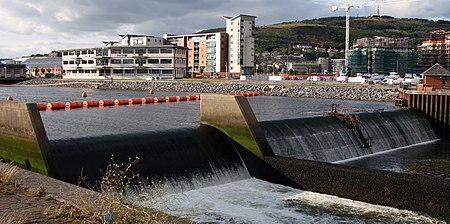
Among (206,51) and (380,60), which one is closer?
(206,51)

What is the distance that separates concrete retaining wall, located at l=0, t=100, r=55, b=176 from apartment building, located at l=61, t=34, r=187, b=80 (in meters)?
117

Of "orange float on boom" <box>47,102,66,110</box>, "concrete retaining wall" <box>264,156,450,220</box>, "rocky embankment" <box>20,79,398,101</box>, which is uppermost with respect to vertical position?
"rocky embankment" <box>20,79,398,101</box>

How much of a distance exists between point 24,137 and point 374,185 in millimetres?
15047

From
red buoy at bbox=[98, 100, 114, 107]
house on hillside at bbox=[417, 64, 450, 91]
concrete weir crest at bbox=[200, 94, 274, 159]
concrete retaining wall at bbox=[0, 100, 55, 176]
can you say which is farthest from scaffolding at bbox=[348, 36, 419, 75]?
concrete retaining wall at bbox=[0, 100, 55, 176]

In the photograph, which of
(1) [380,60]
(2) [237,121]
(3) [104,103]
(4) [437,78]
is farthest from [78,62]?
(2) [237,121]

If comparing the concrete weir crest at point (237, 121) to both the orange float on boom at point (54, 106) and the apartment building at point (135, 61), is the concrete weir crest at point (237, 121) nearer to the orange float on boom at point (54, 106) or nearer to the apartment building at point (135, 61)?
the orange float on boom at point (54, 106)

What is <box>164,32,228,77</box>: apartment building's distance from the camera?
6240 inches

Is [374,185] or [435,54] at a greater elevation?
[435,54]

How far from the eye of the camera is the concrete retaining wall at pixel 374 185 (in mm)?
17688

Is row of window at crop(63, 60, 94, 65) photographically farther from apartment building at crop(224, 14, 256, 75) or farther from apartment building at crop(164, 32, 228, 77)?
apartment building at crop(224, 14, 256, 75)

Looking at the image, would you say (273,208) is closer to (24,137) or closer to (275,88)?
(24,137)

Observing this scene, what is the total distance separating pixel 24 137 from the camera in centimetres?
1928

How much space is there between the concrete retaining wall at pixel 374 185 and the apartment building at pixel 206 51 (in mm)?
134269

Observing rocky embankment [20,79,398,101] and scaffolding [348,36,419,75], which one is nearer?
rocky embankment [20,79,398,101]
